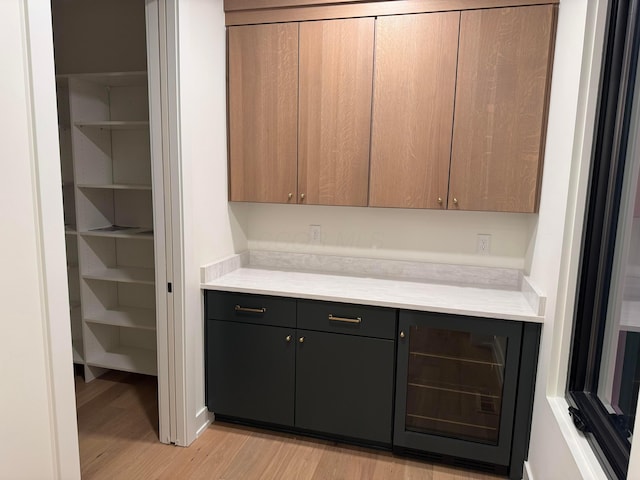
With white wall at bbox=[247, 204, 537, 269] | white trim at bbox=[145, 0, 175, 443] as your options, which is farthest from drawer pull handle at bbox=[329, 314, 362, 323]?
white trim at bbox=[145, 0, 175, 443]

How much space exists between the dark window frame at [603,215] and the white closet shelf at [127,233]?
7.63ft

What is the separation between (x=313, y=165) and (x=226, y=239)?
70 cm

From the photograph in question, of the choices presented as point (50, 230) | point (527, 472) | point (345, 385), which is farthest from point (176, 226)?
point (527, 472)

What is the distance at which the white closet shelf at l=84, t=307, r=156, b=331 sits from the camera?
9.27 feet

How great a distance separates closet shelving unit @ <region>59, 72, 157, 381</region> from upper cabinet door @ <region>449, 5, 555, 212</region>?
6.30ft

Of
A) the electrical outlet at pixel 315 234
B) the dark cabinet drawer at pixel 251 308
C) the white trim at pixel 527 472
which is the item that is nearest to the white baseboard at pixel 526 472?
the white trim at pixel 527 472

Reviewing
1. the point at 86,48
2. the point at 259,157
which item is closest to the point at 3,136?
the point at 259,157

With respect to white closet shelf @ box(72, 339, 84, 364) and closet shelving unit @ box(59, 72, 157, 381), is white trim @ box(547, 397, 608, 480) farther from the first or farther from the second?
white closet shelf @ box(72, 339, 84, 364)

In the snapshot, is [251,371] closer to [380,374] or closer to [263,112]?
[380,374]

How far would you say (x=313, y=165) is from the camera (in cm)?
241

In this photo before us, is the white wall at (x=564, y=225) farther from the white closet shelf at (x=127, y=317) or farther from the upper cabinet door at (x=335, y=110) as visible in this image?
the white closet shelf at (x=127, y=317)

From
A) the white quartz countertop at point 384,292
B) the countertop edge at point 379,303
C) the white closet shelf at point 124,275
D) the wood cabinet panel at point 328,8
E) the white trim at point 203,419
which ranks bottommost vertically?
the white trim at point 203,419

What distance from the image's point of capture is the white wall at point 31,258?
1.24m

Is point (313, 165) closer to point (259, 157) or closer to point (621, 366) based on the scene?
point (259, 157)
